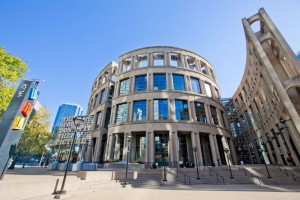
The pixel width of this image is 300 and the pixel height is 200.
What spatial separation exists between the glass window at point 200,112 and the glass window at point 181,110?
2.30 meters

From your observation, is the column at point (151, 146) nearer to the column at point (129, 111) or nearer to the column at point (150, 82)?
the column at point (129, 111)

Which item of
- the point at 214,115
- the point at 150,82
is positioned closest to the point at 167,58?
the point at 150,82

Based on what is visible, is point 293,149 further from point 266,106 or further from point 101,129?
point 101,129

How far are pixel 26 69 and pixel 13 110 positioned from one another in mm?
10785

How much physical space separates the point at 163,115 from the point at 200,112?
777 centimetres

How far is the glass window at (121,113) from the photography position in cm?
2771

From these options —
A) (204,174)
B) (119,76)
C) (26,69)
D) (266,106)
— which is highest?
(119,76)

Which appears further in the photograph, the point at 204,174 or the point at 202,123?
the point at 202,123

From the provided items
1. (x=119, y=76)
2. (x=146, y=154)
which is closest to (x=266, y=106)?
(x=146, y=154)

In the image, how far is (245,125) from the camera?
5019 cm

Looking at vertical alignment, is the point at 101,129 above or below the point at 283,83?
below

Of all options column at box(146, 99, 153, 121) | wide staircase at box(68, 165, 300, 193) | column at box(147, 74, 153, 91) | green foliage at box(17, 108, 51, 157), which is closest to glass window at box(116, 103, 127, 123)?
column at box(146, 99, 153, 121)

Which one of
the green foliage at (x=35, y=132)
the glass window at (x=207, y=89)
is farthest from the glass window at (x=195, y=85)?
the green foliage at (x=35, y=132)

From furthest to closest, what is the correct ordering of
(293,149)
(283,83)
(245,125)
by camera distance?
(245,125)
(293,149)
(283,83)
